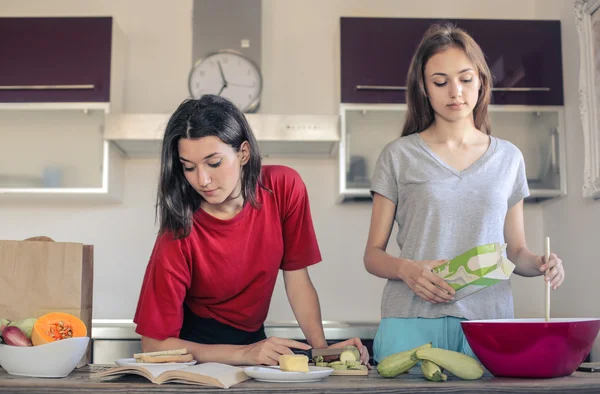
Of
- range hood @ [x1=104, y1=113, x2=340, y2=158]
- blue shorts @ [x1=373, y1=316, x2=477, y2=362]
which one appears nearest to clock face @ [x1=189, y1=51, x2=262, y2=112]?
range hood @ [x1=104, y1=113, x2=340, y2=158]

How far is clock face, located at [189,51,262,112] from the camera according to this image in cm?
318

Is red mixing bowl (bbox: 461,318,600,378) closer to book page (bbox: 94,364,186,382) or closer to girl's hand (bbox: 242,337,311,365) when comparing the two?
girl's hand (bbox: 242,337,311,365)

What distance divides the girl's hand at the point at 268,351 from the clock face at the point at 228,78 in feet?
6.02

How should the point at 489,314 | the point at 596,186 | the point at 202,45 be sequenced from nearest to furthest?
the point at 489,314
the point at 596,186
the point at 202,45

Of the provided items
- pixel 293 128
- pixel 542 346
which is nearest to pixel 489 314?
pixel 542 346

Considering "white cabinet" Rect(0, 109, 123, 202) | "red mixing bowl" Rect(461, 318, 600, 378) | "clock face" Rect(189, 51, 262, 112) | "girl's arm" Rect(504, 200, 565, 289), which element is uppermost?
"clock face" Rect(189, 51, 262, 112)

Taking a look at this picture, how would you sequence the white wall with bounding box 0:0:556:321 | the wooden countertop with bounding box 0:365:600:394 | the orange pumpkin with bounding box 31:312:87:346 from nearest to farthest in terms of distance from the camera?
the wooden countertop with bounding box 0:365:600:394
the orange pumpkin with bounding box 31:312:87:346
the white wall with bounding box 0:0:556:321

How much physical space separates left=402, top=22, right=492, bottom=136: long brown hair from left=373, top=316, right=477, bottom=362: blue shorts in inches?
19.2

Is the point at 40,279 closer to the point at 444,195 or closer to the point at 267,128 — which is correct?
the point at 444,195

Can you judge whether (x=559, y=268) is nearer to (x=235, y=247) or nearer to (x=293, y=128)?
(x=235, y=247)

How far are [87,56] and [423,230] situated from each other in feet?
6.46

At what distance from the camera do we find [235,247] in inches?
67.2

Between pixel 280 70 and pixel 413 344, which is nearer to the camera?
pixel 413 344

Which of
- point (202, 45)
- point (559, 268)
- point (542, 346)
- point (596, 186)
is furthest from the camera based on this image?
point (202, 45)
